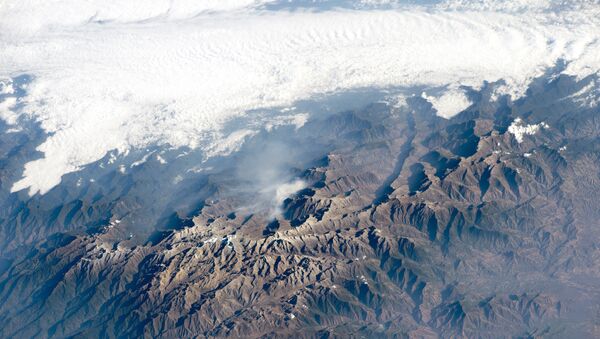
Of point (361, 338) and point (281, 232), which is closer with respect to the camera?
point (361, 338)

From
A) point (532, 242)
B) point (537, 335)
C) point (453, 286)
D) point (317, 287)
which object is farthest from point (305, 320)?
point (532, 242)

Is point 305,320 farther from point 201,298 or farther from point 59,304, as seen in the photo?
point 59,304

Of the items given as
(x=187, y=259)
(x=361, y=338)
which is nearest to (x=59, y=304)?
(x=187, y=259)

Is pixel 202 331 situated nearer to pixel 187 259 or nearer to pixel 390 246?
pixel 187 259

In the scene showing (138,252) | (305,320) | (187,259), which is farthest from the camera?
(138,252)

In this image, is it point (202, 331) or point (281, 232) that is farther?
point (281, 232)

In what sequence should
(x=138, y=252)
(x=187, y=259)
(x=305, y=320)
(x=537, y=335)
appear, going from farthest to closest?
→ (x=138, y=252)
(x=187, y=259)
(x=305, y=320)
(x=537, y=335)

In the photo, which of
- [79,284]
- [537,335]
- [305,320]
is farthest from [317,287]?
[79,284]

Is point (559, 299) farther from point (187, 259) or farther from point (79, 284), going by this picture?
point (79, 284)

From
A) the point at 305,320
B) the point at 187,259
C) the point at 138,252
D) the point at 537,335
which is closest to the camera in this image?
the point at 537,335
